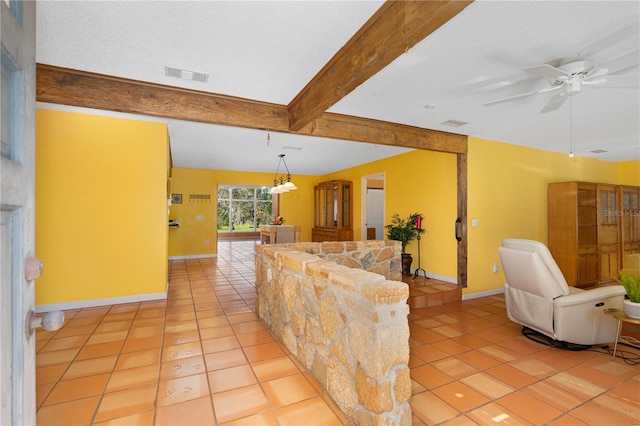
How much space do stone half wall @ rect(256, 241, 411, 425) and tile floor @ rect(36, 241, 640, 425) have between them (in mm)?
171

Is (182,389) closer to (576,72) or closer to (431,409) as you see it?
(431,409)

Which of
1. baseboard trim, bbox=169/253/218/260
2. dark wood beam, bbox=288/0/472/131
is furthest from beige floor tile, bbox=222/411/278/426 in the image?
baseboard trim, bbox=169/253/218/260

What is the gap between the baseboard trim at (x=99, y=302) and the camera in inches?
139

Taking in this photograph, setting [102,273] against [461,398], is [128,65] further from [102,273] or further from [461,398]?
[461,398]

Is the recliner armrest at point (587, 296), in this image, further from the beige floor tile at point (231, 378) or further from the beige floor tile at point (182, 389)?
the beige floor tile at point (182, 389)

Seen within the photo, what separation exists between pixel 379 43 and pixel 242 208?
39.0 ft

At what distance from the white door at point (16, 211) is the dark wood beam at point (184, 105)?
196 centimetres

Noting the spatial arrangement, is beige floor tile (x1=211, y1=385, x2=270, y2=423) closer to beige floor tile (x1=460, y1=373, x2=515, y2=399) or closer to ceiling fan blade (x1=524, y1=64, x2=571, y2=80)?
beige floor tile (x1=460, y1=373, x2=515, y2=399)

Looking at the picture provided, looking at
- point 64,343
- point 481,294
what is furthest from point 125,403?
point 481,294

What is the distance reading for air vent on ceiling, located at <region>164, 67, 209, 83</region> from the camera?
2463 millimetres

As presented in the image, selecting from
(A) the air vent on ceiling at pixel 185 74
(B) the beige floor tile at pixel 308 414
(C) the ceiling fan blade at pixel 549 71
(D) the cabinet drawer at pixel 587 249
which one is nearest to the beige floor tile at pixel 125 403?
(B) the beige floor tile at pixel 308 414

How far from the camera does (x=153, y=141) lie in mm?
4074

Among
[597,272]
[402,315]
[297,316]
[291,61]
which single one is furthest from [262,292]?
[597,272]

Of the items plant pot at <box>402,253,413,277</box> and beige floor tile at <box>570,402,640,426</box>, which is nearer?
beige floor tile at <box>570,402,640,426</box>
